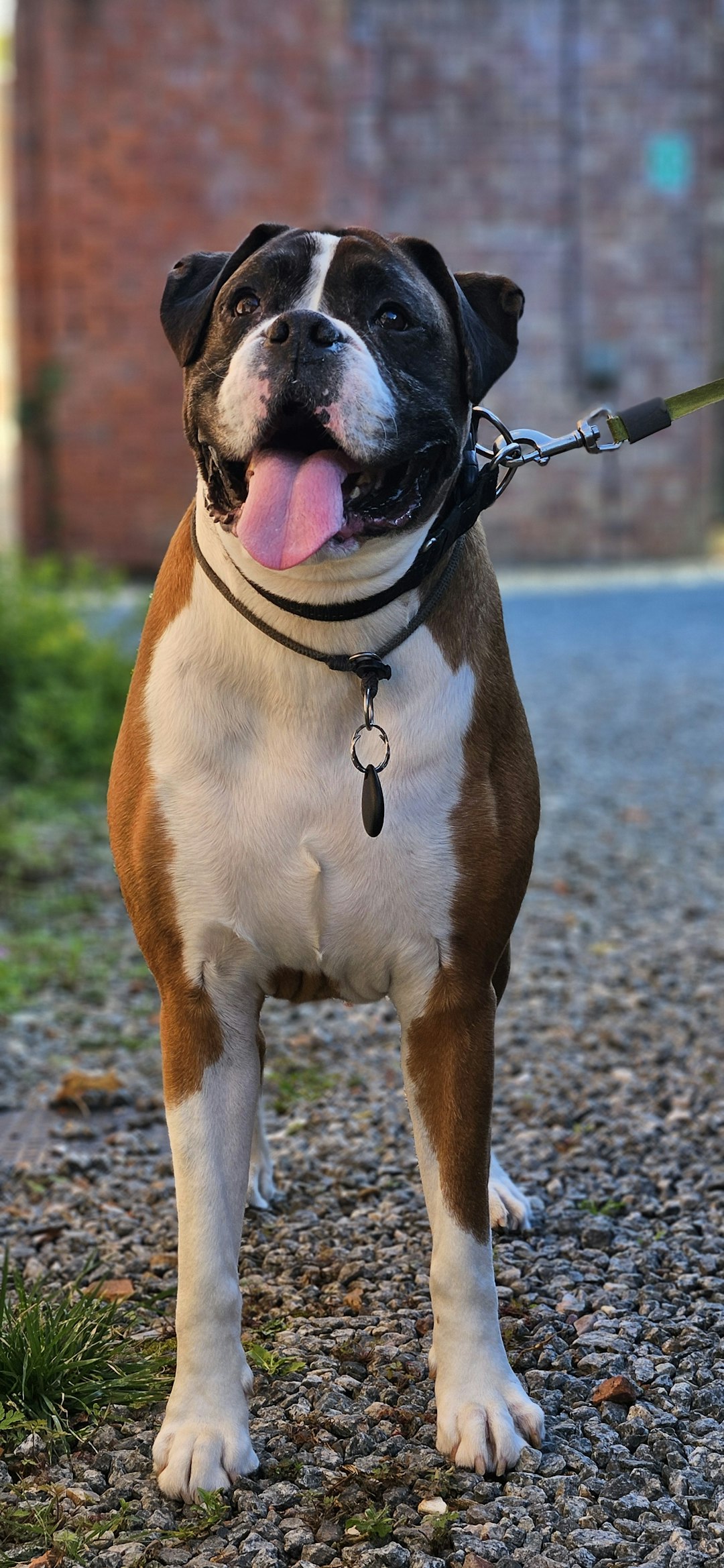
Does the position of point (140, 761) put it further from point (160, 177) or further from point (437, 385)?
point (160, 177)

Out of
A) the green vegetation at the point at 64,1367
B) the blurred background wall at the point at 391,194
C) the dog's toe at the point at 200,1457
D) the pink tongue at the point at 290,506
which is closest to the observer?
the pink tongue at the point at 290,506

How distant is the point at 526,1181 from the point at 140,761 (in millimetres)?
1217

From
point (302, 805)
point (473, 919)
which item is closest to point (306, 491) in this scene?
point (302, 805)

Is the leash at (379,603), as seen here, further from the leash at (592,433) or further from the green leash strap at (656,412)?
the green leash strap at (656,412)

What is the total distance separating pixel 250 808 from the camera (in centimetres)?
197

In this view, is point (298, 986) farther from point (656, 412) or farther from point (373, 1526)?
point (656, 412)

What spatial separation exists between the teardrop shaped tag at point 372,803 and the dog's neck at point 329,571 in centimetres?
21

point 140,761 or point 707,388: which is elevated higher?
point 707,388

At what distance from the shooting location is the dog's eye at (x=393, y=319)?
196 centimetres

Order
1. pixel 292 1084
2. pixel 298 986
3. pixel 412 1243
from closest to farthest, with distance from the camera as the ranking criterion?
1. pixel 298 986
2. pixel 412 1243
3. pixel 292 1084

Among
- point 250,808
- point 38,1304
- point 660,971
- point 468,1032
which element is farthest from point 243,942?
point 660,971

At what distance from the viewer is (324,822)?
196 cm

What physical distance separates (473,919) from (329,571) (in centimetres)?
47

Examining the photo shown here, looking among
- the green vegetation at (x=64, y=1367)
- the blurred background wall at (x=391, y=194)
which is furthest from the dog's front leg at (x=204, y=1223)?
the blurred background wall at (x=391, y=194)
